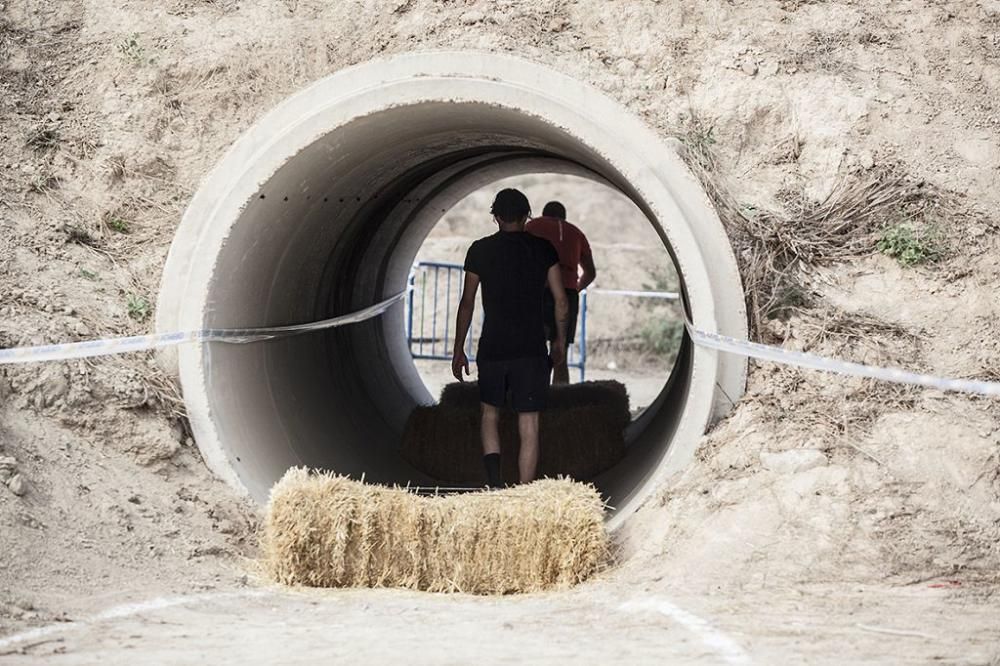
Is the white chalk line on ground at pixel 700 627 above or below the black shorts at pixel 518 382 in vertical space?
below

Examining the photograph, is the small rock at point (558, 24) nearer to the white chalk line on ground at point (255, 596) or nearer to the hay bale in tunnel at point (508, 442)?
the hay bale in tunnel at point (508, 442)

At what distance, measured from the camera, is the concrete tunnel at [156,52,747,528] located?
7.20 metres

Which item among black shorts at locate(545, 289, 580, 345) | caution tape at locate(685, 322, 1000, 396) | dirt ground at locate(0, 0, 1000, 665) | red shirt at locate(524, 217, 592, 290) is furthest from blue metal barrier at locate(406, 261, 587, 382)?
caution tape at locate(685, 322, 1000, 396)

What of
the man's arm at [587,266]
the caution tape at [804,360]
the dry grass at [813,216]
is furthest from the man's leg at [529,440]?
the man's arm at [587,266]

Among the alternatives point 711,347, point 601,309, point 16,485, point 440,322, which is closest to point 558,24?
point 711,347

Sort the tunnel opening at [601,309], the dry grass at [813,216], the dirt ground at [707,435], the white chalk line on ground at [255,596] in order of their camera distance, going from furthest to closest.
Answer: the tunnel opening at [601,309] < the dry grass at [813,216] < the dirt ground at [707,435] < the white chalk line on ground at [255,596]

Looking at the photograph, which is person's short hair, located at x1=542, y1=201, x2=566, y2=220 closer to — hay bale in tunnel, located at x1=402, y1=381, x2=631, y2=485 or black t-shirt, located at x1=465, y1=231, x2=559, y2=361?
hay bale in tunnel, located at x1=402, y1=381, x2=631, y2=485

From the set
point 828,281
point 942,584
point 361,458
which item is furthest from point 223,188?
point 942,584

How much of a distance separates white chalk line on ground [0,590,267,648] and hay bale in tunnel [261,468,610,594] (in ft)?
1.28

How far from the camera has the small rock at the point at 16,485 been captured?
6199 mm

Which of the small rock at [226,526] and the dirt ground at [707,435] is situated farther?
the small rock at [226,526]

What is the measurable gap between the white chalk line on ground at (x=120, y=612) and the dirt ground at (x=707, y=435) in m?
0.02

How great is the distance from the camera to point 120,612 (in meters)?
5.41

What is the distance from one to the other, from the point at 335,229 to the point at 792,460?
176 inches
